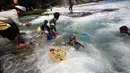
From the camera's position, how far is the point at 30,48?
33.7 feet

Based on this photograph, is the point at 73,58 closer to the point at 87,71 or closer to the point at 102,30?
the point at 87,71

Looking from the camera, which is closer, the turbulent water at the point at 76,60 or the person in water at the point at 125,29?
the turbulent water at the point at 76,60

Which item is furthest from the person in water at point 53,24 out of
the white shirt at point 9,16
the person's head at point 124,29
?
the person's head at point 124,29

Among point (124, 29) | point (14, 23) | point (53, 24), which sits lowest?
point (124, 29)

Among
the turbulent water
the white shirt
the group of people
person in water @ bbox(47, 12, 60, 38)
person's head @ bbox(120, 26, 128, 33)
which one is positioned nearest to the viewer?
the turbulent water

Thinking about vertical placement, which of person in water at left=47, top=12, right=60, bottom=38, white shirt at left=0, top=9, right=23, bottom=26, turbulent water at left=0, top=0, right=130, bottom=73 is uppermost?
white shirt at left=0, top=9, right=23, bottom=26

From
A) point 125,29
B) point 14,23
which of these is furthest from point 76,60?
point 125,29

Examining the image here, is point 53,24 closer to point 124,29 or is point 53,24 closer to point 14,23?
point 14,23

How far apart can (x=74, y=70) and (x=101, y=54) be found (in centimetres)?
279

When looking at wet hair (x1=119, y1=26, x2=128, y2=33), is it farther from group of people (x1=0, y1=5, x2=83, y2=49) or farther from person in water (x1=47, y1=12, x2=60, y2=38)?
person in water (x1=47, y1=12, x2=60, y2=38)

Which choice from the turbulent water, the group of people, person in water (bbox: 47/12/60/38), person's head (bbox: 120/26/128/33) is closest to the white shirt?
the group of people

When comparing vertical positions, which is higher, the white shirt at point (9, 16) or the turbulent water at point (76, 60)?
the white shirt at point (9, 16)

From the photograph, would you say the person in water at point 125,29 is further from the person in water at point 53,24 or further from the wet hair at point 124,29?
the person in water at point 53,24

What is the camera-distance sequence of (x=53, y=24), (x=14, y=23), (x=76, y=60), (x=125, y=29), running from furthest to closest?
1. (x=125, y=29)
2. (x=53, y=24)
3. (x=14, y=23)
4. (x=76, y=60)
